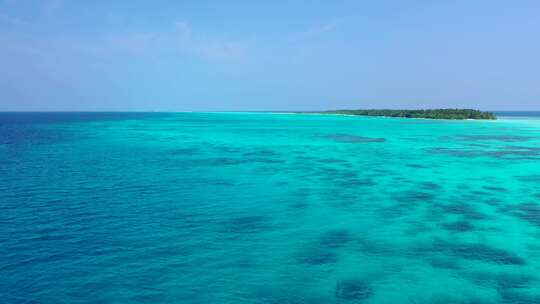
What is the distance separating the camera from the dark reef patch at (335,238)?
16031 mm

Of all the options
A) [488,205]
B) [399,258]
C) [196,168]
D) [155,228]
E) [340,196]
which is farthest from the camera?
[196,168]

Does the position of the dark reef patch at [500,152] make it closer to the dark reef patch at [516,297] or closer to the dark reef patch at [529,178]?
the dark reef patch at [529,178]

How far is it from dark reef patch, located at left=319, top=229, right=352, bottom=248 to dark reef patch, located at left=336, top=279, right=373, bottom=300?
10.1 ft

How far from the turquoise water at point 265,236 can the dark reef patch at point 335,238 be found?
0.17 feet

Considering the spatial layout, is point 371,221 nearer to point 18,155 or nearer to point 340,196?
point 340,196

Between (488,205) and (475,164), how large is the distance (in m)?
17.1

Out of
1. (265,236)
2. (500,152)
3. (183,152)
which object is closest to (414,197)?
(265,236)

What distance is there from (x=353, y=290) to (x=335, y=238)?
14.7 ft

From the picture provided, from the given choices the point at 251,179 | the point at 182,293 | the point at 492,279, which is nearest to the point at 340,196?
the point at 251,179

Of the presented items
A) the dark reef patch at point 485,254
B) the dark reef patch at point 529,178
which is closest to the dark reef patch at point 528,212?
the dark reef patch at point 485,254

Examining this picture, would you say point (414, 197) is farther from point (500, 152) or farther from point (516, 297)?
point (500, 152)

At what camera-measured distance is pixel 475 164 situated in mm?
37500

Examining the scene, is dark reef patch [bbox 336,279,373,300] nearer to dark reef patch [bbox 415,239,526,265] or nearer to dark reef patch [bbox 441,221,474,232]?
dark reef patch [bbox 415,239,526,265]

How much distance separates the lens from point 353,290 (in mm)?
12336
